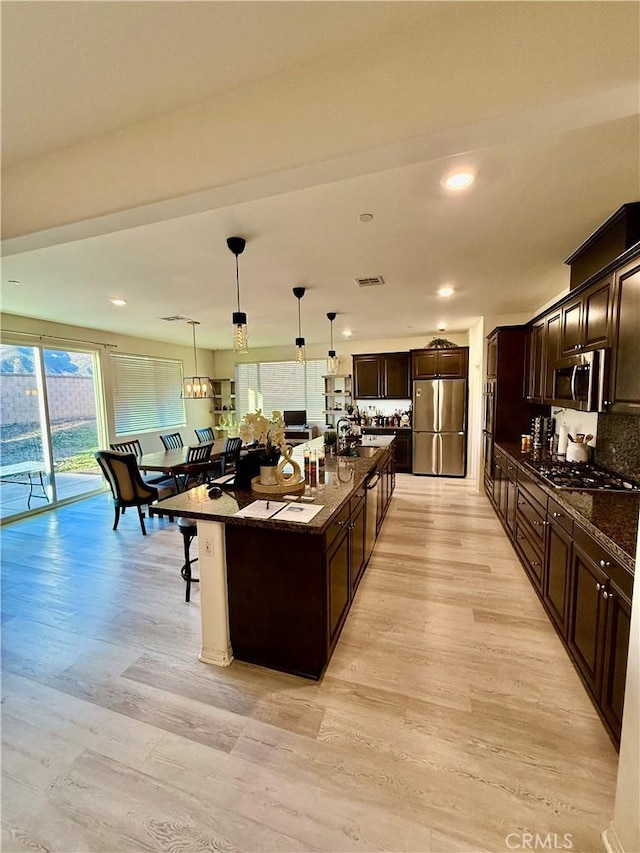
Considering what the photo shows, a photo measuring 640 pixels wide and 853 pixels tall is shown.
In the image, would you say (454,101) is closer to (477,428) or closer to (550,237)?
(550,237)

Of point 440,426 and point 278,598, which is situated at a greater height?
point 440,426

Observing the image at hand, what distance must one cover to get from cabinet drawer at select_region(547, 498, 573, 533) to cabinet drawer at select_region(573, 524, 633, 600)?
0.08m

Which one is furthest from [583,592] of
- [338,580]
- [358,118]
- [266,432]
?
[358,118]

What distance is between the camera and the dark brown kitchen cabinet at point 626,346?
6.25 feet

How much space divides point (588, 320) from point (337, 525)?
91.2 inches

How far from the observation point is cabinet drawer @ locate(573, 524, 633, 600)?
4.69 ft

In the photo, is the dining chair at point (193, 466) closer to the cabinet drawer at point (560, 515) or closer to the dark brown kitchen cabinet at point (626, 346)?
the cabinet drawer at point (560, 515)

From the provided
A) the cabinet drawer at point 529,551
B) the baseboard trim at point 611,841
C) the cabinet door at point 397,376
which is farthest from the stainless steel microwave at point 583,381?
the cabinet door at point 397,376

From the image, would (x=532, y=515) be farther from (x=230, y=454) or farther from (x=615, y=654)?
(x=230, y=454)

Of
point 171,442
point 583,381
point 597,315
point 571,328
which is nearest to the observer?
point 597,315

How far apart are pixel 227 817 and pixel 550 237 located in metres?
3.78

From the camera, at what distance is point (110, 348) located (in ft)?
19.9

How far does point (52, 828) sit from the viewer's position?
1329mm

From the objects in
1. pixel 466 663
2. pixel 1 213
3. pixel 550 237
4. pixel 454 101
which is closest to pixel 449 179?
pixel 454 101
